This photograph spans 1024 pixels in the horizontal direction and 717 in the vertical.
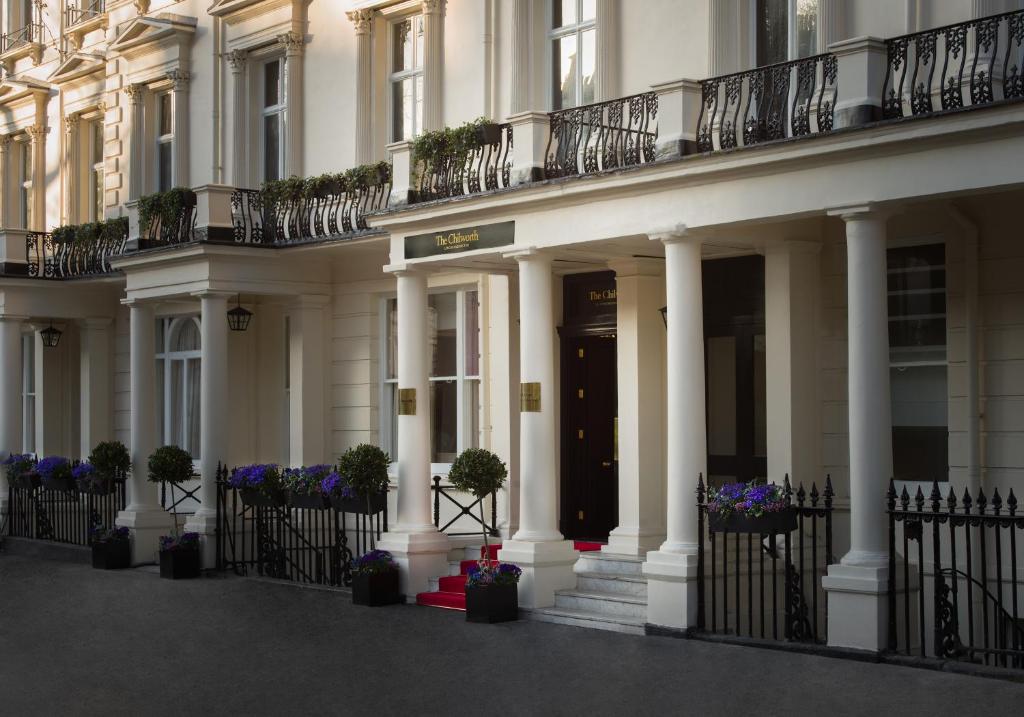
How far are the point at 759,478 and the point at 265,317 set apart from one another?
8716mm

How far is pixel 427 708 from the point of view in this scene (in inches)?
391

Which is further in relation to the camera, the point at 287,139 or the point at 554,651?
the point at 287,139

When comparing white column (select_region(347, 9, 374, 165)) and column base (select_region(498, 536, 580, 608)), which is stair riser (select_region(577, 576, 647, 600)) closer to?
column base (select_region(498, 536, 580, 608))

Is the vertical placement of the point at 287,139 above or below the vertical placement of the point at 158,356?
above

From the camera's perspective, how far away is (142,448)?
19359mm

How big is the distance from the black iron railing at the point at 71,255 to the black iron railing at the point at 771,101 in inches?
426

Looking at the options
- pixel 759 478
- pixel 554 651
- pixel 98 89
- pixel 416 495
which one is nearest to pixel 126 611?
pixel 416 495

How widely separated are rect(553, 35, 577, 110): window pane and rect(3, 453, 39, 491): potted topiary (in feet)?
33.9

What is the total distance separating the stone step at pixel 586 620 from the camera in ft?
41.9

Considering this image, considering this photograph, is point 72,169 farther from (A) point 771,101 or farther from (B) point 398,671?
(B) point 398,671

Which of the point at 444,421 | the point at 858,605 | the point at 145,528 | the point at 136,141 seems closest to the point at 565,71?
the point at 444,421

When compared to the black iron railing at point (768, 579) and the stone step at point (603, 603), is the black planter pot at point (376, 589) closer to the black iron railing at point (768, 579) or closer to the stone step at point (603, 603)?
the stone step at point (603, 603)

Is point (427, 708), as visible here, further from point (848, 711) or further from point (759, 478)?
point (759, 478)

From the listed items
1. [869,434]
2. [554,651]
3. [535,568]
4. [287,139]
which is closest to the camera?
Result: [869,434]
